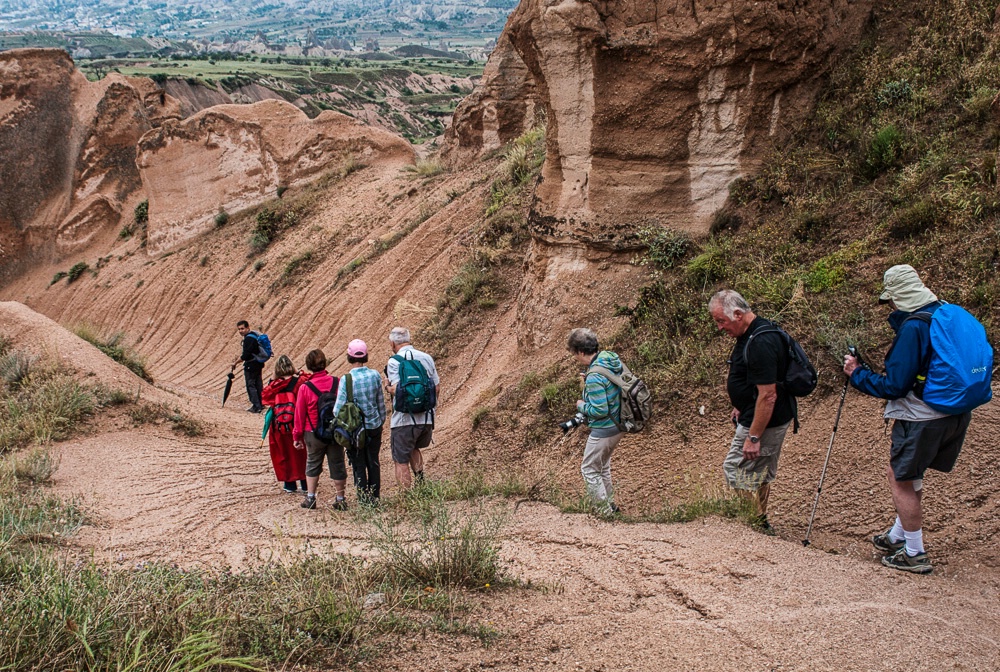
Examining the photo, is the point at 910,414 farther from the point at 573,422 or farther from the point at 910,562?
the point at 573,422

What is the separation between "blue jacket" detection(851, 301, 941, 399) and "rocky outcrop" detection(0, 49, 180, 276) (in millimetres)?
22423

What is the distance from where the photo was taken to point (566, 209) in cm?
866

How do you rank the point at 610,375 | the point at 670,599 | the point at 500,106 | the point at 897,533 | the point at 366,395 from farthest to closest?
the point at 500,106 < the point at 366,395 < the point at 610,375 < the point at 897,533 < the point at 670,599

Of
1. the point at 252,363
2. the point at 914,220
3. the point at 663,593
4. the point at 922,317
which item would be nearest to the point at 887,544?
the point at 922,317

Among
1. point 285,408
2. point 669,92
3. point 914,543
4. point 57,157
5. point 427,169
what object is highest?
point 57,157

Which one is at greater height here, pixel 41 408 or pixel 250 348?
pixel 250 348

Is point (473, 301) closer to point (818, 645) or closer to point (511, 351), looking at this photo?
point (511, 351)

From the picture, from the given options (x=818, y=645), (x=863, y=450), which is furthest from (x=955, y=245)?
(x=818, y=645)

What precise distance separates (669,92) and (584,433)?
11.2 ft

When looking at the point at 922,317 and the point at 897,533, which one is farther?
the point at 897,533

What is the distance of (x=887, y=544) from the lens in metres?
4.74

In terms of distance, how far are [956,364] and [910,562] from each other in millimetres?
1156

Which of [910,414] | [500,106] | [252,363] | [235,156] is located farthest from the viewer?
[235,156]

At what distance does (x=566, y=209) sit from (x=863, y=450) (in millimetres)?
4070
